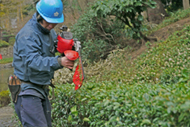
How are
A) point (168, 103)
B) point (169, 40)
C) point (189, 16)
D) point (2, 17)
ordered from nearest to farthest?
point (168, 103), point (169, 40), point (189, 16), point (2, 17)

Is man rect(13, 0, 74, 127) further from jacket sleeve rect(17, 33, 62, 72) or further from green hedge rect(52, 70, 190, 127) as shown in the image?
green hedge rect(52, 70, 190, 127)

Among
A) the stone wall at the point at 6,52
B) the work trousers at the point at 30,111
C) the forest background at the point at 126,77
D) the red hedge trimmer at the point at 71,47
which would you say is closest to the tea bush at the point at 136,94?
the forest background at the point at 126,77

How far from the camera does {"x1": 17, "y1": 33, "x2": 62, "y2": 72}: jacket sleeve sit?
2.77 m

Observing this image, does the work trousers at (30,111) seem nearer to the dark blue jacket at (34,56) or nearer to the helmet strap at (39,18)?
the dark blue jacket at (34,56)

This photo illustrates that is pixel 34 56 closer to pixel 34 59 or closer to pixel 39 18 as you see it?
pixel 34 59

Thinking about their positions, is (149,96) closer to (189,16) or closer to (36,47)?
(36,47)

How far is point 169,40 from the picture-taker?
740 centimetres

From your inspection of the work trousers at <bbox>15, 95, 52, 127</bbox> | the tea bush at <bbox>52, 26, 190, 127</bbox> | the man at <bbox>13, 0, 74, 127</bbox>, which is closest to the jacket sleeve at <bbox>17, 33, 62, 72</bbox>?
the man at <bbox>13, 0, 74, 127</bbox>

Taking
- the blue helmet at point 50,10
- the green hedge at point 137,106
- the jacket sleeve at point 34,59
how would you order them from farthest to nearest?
the blue helmet at point 50,10 → the jacket sleeve at point 34,59 → the green hedge at point 137,106

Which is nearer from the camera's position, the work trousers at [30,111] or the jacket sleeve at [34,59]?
the jacket sleeve at [34,59]

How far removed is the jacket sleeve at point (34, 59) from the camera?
9.10 feet

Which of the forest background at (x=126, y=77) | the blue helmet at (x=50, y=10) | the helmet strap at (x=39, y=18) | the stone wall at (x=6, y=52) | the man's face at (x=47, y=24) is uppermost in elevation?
the blue helmet at (x=50, y=10)

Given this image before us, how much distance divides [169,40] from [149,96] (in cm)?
546

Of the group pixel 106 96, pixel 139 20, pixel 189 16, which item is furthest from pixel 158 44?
pixel 106 96
